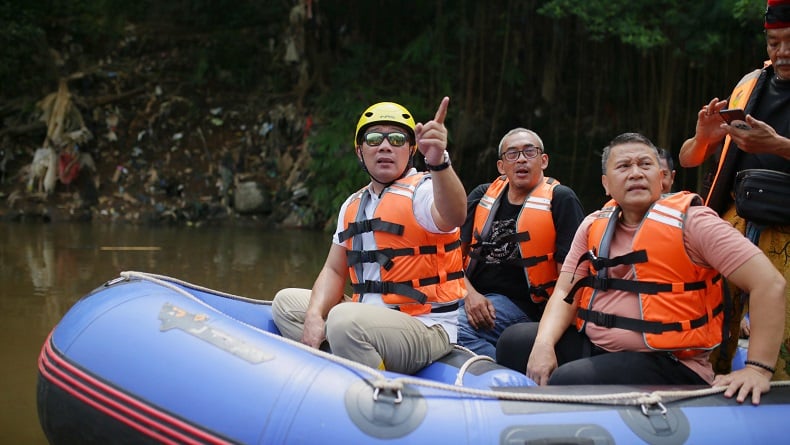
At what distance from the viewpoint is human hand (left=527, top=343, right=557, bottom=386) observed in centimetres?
240

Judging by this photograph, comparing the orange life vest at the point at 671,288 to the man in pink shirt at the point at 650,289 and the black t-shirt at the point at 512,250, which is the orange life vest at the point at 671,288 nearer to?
the man in pink shirt at the point at 650,289

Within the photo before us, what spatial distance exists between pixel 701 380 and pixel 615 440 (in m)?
0.45

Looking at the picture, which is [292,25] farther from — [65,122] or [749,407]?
[749,407]

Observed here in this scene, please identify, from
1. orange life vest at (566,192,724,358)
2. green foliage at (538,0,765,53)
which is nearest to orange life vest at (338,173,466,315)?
orange life vest at (566,192,724,358)

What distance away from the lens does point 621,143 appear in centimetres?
234

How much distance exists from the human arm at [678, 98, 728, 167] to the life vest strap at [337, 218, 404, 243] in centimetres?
98

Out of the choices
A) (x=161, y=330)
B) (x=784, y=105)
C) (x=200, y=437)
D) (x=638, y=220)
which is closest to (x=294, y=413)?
(x=200, y=437)

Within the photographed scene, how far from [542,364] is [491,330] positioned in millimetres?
657

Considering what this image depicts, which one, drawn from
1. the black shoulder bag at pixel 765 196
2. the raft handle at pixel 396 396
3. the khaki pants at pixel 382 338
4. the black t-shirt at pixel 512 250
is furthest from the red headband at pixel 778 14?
the raft handle at pixel 396 396

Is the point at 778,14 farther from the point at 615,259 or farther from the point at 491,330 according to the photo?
the point at 491,330

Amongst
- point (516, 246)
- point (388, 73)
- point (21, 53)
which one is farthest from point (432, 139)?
point (21, 53)

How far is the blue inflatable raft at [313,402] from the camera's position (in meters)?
1.97

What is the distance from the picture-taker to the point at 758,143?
7.09 ft

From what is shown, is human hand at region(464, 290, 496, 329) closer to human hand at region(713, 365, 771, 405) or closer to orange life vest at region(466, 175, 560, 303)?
orange life vest at region(466, 175, 560, 303)
